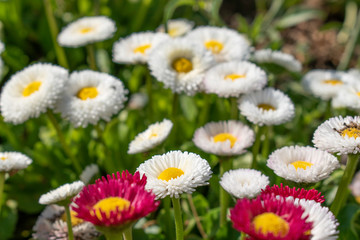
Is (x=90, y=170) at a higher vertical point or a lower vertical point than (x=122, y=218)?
higher

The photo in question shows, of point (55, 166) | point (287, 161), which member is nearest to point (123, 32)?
point (55, 166)

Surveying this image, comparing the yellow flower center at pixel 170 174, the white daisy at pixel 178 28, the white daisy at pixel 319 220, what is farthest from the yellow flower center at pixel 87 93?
the white daisy at pixel 319 220

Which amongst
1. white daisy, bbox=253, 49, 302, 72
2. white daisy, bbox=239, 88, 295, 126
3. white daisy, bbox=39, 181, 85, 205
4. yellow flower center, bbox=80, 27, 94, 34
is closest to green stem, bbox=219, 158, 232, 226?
white daisy, bbox=239, 88, 295, 126

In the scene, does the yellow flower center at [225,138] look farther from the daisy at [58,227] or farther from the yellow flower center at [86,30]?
the yellow flower center at [86,30]

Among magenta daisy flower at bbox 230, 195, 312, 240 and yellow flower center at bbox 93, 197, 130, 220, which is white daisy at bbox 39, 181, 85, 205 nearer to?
yellow flower center at bbox 93, 197, 130, 220

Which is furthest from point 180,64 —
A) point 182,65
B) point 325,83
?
point 325,83

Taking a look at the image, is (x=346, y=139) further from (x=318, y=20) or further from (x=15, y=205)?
(x=318, y=20)

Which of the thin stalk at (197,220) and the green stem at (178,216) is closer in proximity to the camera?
the green stem at (178,216)

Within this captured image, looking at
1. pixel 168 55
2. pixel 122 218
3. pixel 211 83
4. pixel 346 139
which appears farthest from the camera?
pixel 168 55
